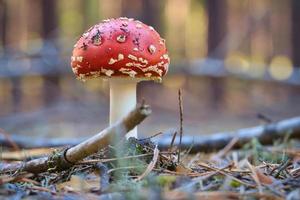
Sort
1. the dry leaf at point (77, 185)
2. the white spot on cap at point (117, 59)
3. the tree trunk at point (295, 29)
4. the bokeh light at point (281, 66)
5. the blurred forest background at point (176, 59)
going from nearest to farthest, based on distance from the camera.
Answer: the dry leaf at point (77, 185) → the white spot on cap at point (117, 59) → the blurred forest background at point (176, 59) → the bokeh light at point (281, 66) → the tree trunk at point (295, 29)

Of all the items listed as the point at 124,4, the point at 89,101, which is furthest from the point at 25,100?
the point at 124,4

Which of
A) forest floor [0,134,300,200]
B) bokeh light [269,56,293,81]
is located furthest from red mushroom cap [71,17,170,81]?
bokeh light [269,56,293,81]

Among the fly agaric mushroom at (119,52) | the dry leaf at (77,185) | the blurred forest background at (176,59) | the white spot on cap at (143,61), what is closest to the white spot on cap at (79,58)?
the fly agaric mushroom at (119,52)

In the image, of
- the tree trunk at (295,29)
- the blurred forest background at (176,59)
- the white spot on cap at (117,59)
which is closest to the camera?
the white spot on cap at (117,59)

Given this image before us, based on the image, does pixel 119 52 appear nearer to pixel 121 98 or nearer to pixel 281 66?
pixel 121 98

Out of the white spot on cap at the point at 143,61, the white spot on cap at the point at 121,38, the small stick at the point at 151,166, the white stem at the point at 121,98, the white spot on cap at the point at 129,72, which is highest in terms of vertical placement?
the white spot on cap at the point at 121,38

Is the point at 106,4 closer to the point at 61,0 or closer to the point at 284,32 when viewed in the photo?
the point at 61,0

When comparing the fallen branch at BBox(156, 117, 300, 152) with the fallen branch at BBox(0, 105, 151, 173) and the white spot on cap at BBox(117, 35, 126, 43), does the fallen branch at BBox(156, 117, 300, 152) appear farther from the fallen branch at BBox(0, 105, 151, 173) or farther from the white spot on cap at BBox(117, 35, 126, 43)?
the fallen branch at BBox(0, 105, 151, 173)

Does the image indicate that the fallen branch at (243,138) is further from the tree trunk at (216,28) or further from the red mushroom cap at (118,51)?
the tree trunk at (216,28)
